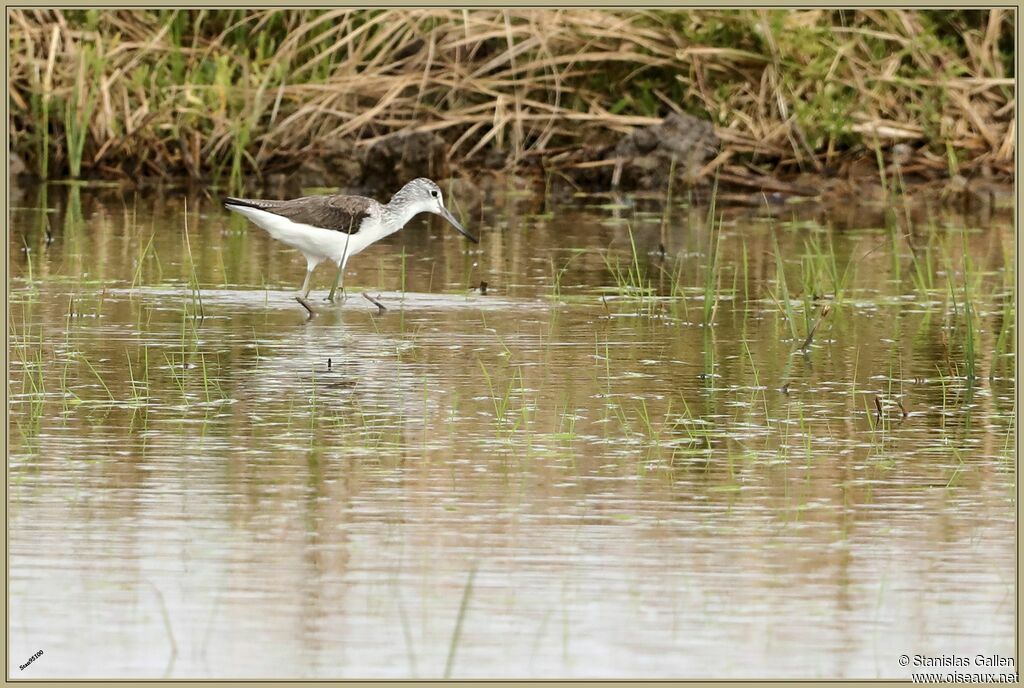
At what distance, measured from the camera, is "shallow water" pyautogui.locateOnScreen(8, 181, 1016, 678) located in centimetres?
444

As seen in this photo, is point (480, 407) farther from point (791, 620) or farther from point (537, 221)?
point (537, 221)

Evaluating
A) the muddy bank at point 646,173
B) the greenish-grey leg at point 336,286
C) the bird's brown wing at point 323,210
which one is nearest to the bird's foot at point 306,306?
the greenish-grey leg at point 336,286

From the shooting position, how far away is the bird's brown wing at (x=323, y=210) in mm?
10703

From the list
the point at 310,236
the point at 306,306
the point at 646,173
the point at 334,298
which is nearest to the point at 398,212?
the point at 310,236

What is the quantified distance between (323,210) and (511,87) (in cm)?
681

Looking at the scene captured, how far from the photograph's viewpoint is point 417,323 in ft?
30.5

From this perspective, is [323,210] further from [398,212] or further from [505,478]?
[505,478]

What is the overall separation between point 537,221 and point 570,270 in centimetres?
291

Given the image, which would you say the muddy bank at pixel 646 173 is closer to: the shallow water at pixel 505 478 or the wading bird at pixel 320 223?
the wading bird at pixel 320 223

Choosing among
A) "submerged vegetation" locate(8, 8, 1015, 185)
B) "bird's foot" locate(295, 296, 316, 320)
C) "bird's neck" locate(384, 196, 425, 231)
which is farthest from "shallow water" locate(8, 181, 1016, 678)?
"submerged vegetation" locate(8, 8, 1015, 185)

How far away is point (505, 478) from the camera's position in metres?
5.92

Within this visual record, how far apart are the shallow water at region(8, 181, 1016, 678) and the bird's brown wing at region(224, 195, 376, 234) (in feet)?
1.38

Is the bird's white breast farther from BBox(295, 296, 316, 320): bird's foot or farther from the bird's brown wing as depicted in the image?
BBox(295, 296, 316, 320): bird's foot

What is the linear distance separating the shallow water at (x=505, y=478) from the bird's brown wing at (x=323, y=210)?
1.38 feet
